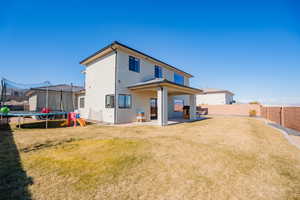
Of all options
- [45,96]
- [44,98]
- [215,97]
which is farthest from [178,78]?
[215,97]

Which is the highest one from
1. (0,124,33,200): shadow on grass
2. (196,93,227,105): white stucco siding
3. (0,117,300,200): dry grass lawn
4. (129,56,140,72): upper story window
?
(129,56,140,72): upper story window

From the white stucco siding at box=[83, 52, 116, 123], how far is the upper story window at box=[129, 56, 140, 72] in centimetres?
145

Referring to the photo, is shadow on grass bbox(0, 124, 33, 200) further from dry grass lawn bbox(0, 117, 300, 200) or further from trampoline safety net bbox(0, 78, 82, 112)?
trampoline safety net bbox(0, 78, 82, 112)

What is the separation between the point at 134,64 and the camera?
10.7 metres

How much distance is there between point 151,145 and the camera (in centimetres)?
434

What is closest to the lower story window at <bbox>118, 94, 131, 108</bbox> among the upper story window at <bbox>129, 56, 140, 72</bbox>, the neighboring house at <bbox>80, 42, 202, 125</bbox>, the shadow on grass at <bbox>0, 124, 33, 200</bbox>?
the neighboring house at <bbox>80, 42, 202, 125</bbox>

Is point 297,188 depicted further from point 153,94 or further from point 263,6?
point 263,6

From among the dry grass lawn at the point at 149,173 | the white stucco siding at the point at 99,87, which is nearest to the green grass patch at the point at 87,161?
the dry grass lawn at the point at 149,173

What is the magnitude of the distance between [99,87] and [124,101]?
3013mm

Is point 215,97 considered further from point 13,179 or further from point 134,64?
point 13,179

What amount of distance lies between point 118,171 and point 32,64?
17.6 m

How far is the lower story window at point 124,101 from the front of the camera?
9672mm

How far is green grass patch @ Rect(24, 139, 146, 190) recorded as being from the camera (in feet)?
7.97

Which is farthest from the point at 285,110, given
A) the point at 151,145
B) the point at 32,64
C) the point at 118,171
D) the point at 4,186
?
the point at 32,64
